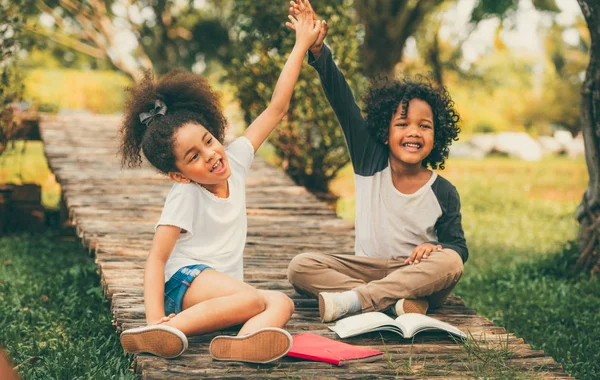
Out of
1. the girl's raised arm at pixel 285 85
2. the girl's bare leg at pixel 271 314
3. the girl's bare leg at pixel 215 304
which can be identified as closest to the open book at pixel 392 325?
the girl's bare leg at pixel 271 314

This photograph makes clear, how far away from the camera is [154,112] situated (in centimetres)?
343

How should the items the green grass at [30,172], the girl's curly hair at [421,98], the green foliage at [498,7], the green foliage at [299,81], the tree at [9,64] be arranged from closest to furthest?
the girl's curly hair at [421,98]
the tree at [9,64]
the green foliage at [299,81]
the green grass at [30,172]
the green foliage at [498,7]

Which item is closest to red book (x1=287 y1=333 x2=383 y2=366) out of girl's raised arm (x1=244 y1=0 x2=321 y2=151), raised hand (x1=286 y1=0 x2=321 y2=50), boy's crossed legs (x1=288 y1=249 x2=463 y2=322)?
boy's crossed legs (x1=288 y1=249 x2=463 y2=322)

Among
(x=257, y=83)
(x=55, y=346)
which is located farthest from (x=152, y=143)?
(x=257, y=83)

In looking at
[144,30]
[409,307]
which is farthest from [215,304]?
[144,30]

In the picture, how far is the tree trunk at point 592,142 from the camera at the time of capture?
5.15m

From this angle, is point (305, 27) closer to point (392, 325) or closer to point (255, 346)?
point (392, 325)

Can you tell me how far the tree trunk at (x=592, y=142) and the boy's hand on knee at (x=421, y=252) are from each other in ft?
6.77

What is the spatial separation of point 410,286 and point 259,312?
0.81 meters

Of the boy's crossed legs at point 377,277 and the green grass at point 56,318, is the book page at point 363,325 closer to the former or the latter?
the boy's crossed legs at point 377,277

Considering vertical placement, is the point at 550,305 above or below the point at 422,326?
below

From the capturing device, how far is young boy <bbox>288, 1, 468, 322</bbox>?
3.64 meters

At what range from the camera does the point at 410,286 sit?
362cm

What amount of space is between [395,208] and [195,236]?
3.60ft
